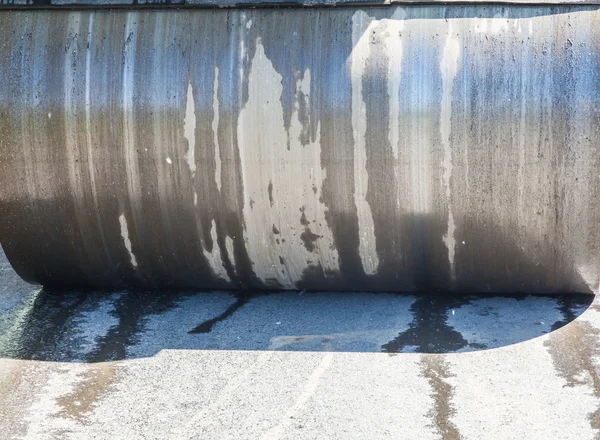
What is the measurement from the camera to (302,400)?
3355mm

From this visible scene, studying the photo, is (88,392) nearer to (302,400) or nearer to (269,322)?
(302,400)

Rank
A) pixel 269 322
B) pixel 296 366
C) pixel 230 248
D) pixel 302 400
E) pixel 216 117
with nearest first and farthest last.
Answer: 1. pixel 302 400
2. pixel 296 366
3. pixel 216 117
4. pixel 269 322
5. pixel 230 248

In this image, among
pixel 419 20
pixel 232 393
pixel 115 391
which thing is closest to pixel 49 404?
pixel 115 391

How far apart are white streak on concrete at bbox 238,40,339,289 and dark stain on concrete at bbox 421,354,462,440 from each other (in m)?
0.72

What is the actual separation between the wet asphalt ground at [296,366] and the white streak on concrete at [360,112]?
450mm

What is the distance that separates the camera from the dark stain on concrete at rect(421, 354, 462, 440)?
3125 millimetres

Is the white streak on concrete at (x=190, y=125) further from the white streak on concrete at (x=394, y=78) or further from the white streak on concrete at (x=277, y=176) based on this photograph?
the white streak on concrete at (x=394, y=78)

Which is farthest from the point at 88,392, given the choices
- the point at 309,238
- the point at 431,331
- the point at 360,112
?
the point at 360,112

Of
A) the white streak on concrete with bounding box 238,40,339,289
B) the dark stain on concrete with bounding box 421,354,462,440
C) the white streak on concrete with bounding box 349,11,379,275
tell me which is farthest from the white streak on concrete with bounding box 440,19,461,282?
the dark stain on concrete with bounding box 421,354,462,440

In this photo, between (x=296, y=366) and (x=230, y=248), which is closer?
(x=296, y=366)

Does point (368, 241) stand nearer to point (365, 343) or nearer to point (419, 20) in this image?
point (365, 343)

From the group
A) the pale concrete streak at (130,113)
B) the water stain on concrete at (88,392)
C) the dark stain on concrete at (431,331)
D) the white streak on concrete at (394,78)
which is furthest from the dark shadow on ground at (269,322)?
the white streak on concrete at (394,78)

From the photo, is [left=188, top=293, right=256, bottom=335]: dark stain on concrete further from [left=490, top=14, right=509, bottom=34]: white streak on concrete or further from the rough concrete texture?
[left=490, top=14, right=509, bottom=34]: white streak on concrete

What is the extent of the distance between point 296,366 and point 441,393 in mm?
568
